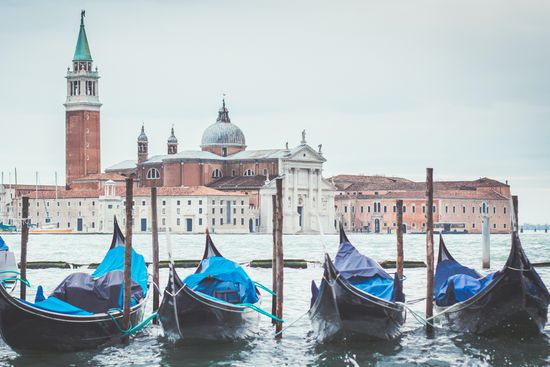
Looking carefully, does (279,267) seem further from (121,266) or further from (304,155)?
(304,155)

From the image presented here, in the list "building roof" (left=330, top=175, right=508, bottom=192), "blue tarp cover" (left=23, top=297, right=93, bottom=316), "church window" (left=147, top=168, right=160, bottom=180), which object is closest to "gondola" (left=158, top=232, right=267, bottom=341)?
"blue tarp cover" (left=23, top=297, right=93, bottom=316)

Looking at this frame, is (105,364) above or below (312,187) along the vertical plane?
below

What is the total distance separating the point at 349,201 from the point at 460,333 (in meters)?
63.8

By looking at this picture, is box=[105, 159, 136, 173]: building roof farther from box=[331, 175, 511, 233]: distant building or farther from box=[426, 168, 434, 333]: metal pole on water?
box=[426, 168, 434, 333]: metal pole on water

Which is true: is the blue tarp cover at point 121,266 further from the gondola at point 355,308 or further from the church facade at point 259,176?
the church facade at point 259,176

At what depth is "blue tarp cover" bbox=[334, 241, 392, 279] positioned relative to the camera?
45.3 feet

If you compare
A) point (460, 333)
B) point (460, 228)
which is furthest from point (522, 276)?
Answer: point (460, 228)

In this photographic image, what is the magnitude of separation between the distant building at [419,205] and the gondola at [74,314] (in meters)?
60.0

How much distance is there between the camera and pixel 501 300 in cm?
1272

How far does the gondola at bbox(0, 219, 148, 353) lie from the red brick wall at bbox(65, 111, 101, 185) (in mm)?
61734

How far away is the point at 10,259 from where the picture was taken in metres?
20.2

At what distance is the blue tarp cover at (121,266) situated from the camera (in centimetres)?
1409

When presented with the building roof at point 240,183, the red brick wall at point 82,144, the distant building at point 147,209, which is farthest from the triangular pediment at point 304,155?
the red brick wall at point 82,144

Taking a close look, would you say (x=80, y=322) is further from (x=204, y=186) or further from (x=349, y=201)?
(x=349, y=201)
